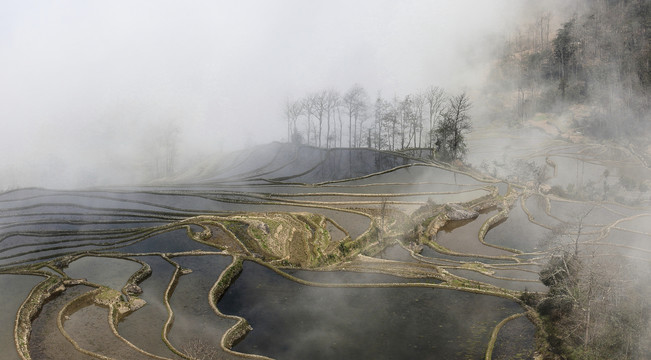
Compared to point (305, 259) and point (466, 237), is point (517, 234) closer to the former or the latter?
point (466, 237)

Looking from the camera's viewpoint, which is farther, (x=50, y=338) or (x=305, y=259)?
(x=305, y=259)

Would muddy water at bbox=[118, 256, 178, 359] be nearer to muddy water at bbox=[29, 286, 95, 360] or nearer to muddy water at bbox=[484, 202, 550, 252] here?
muddy water at bbox=[29, 286, 95, 360]

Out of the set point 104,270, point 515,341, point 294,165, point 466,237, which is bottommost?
point 515,341

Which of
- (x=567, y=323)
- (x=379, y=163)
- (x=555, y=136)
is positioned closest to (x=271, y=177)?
(x=379, y=163)

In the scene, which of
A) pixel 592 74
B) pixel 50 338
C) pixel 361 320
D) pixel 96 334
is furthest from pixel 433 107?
pixel 50 338

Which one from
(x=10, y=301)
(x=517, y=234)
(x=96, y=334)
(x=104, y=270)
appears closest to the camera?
(x=96, y=334)

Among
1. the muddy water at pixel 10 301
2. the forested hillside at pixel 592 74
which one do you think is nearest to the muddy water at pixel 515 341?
the muddy water at pixel 10 301

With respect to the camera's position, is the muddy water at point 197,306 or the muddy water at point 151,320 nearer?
the muddy water at point 151,320

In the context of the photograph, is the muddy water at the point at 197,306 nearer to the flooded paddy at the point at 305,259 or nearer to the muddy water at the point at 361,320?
the flooded paddy at the point at 305,259
